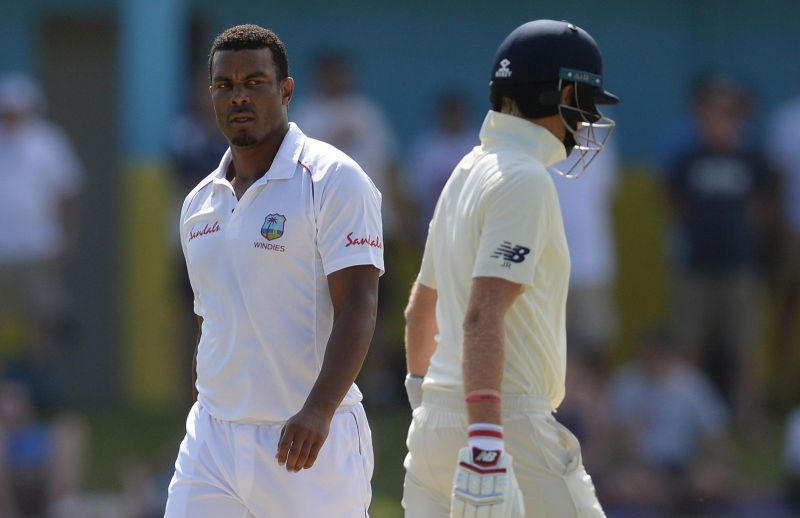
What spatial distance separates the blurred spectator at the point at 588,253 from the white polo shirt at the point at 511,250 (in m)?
5.86

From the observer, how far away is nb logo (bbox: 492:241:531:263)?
15.7 feet

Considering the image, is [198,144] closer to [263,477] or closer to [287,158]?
[287,158]

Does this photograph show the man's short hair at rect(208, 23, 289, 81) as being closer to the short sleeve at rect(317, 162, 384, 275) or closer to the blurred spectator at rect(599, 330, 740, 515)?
the short sleeve at rect(317, 162, 384, 275)

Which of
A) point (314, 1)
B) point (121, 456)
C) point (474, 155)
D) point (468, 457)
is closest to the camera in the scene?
point (468, 457)

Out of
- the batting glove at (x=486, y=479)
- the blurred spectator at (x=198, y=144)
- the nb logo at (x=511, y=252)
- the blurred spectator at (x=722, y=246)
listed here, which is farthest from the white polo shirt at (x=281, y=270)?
the blurred spectator at (x=722, y=246)

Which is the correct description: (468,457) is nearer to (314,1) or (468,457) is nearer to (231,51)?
(231,51)

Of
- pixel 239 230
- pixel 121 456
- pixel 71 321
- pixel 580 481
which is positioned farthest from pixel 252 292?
pixel 71 321

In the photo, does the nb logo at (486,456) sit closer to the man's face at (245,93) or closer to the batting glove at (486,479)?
the batting glove at (486,479)

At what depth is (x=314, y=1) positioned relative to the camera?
45.2 ft

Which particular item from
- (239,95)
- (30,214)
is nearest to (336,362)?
(239,95)

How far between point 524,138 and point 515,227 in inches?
16.1

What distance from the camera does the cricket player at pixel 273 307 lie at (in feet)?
15.9

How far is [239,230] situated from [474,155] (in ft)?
2.66

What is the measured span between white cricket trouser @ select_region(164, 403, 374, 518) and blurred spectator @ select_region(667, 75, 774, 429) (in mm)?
6903
